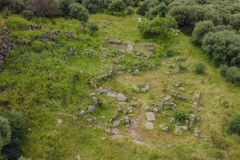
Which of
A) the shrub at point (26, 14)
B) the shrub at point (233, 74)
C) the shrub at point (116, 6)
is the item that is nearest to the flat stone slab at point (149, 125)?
the shrub at point (233, 74)

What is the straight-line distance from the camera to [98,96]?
66.7 feet

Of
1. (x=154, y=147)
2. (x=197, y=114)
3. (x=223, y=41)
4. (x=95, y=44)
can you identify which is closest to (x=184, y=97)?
(x=197, y=114)

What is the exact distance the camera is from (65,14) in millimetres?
31141

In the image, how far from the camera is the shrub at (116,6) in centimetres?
3672

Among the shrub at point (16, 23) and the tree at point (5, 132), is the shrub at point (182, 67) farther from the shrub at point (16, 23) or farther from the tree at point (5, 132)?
the tree at point (5, 132)

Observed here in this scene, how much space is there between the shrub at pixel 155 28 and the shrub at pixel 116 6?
7.79 m

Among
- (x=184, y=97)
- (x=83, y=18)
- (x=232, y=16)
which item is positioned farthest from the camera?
(x=232, y=16)

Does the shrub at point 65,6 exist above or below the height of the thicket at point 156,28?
above

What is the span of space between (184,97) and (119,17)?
18.6m

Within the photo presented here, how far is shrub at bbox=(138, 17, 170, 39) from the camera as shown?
29.6m

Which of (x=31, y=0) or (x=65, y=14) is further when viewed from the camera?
(x=65, y=14)

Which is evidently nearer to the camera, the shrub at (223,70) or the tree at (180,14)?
the shrub at (223,70)

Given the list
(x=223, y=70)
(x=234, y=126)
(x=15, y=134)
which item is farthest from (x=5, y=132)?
(x=223, y=70)

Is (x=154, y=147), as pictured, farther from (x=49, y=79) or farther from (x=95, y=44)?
(x=95, y=44)
